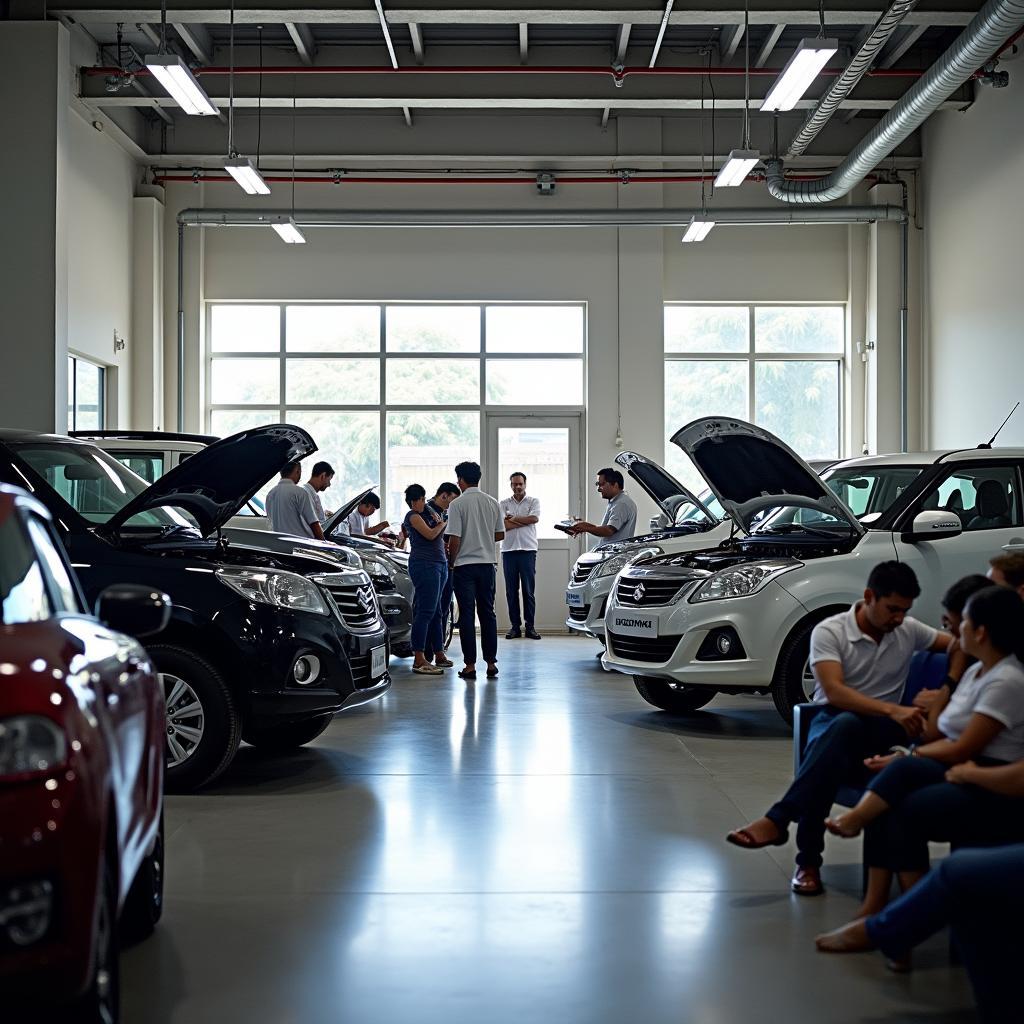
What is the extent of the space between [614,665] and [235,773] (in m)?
2.77

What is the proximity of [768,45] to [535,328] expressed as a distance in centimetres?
509

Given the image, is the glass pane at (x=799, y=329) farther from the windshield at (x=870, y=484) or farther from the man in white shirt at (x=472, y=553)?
the windshield at (x=870, y=484)

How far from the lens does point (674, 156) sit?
16.8 m

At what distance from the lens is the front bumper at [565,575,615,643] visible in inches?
447

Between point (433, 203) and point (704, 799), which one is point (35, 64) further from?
point (704, 799)

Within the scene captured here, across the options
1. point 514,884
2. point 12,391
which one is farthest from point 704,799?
point 12,391

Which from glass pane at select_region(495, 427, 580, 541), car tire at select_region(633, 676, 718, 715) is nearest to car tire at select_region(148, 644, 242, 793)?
car tire at select_region(633, 676, 718, 715)

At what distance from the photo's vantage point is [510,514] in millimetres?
15758

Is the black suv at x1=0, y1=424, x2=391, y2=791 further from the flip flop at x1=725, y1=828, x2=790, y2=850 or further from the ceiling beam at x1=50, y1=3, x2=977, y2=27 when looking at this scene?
the ceiling beam at x1=50, y1=3, x2=977, y2=27

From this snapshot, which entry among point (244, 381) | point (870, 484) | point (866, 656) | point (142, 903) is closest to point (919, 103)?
point (870, 484)

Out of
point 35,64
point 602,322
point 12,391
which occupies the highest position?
point 35,64

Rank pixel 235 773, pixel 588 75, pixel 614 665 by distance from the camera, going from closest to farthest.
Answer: pixel 235 773
pixel 614 665
pixel 588 75

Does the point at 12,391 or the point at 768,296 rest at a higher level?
the point at 768,296

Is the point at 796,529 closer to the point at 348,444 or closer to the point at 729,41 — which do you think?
the point at 729,41
